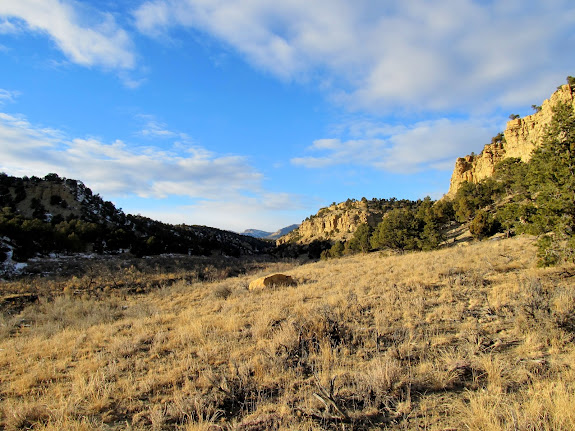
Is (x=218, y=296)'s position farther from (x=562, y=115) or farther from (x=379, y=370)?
(x=562, y=115)

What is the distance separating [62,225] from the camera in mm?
34500

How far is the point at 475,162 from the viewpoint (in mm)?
Result: 63219

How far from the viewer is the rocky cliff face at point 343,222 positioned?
247 ft

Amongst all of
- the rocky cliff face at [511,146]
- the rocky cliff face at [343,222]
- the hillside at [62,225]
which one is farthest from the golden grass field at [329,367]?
the rocky cliff face at [343,222]

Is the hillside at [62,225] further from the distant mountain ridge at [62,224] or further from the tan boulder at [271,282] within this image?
the tan boulder at [271,282]

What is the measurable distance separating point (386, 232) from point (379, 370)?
35.5m

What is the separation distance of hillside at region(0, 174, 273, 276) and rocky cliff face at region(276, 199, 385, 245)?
40162 millimetres

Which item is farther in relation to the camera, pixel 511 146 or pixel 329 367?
pixel 511 146

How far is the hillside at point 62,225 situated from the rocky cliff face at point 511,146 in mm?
61091

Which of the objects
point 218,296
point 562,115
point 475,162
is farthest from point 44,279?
point 475,162

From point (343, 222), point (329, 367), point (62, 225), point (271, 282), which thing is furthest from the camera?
point (343, 222)

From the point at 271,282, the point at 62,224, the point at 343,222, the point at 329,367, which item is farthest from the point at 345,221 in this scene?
the point at 329,367

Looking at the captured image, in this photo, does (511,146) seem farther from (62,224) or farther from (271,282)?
(62,224)

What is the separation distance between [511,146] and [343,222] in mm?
41851
